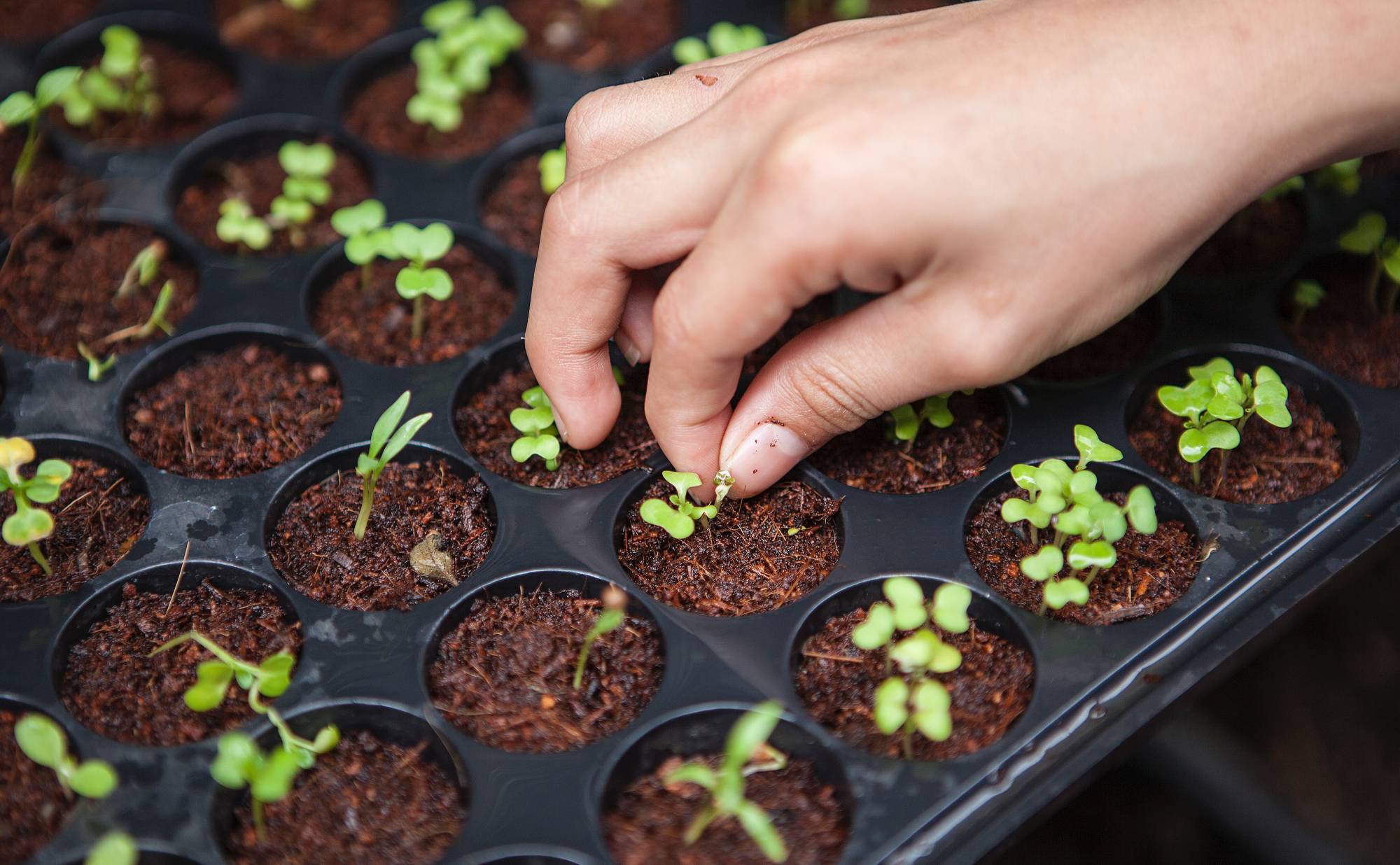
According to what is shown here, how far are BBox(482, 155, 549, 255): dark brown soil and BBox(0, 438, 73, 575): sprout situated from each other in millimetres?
691

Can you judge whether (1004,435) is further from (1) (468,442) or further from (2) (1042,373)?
(1) (468,442)

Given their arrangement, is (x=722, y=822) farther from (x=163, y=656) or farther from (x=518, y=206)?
(x=518, y=206)

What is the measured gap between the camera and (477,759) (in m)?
1.20

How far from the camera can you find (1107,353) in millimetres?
1609

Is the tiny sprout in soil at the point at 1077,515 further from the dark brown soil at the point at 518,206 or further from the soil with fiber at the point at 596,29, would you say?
the soil with fiber at the point at 596,29

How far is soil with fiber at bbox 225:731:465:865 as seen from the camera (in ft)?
3.86

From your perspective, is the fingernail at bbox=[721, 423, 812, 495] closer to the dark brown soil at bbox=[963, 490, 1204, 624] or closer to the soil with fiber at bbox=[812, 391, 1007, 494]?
the soil with fiber at bbox=[812, 391, 1007, 494]

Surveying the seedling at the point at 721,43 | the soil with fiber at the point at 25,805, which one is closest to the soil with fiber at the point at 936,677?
the soil with fiber at the point at 25,805

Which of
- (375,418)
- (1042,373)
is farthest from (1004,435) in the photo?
(375,418)

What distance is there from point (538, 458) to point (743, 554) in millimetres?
302

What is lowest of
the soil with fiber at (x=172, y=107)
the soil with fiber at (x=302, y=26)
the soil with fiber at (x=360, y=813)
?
the soil with fiber at (x=360, y=813)

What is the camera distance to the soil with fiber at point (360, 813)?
1176 millimetres

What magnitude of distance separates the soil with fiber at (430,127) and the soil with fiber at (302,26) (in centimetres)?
10

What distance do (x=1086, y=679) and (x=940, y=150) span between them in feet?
1.87
